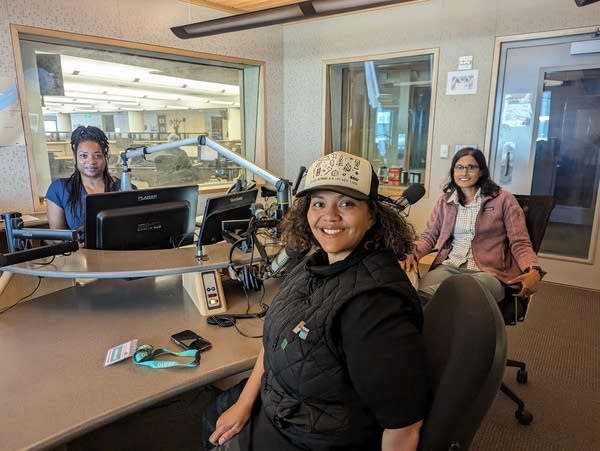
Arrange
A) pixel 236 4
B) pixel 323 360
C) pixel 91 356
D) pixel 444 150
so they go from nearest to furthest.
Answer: pixel 323 360, pixel 91 356, pixel 444 150, pixel 236 4

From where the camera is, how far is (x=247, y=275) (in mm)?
1703

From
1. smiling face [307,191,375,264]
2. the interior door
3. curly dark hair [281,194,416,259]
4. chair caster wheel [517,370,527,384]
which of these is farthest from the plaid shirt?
the interior door

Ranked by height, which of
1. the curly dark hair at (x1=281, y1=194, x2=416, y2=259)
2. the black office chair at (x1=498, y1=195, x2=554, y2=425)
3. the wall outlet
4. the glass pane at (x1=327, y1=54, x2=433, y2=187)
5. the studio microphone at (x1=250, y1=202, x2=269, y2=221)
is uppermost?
the glass pane at (x1=327, y1=54, x2=433, y2=187)

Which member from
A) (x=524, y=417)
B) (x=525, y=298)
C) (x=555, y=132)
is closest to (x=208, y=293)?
(x=525, y=298)

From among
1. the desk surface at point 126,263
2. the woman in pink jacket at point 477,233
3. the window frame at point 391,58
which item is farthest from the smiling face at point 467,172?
the window frame at point 391,58

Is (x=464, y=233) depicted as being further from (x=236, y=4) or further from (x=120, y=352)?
(x=236, y=4)

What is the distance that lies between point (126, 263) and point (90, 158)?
3.64 feet

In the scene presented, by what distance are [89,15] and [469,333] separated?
3790mm

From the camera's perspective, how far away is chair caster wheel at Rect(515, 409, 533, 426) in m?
1.98

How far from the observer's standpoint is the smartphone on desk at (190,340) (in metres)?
1.34

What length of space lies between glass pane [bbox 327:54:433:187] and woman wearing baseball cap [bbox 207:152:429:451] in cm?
336

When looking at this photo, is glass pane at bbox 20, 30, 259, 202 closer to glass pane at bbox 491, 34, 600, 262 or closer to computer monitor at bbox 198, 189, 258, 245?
computer monitor at bbox 198, 189, 258, 245

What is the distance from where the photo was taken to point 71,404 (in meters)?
1.06

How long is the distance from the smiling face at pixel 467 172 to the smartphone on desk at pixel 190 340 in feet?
5.37
